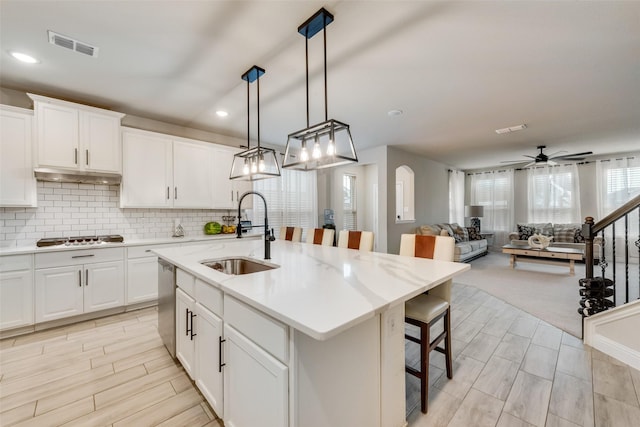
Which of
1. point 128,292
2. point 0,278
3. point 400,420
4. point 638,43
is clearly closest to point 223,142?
point 128,292

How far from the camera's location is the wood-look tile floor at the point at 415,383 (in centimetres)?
160

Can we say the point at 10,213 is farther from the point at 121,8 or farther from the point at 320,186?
the point at 320,186

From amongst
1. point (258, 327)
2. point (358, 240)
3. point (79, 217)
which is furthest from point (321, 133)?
point (79, 217)

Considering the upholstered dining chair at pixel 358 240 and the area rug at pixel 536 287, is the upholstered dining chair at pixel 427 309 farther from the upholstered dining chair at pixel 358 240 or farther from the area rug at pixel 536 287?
the area rug at pixel 536 287

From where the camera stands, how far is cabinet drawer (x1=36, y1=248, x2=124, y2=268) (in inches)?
108

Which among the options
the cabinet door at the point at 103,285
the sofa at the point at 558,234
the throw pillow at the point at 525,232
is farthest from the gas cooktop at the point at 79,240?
the throw pillow at the point at 525,232

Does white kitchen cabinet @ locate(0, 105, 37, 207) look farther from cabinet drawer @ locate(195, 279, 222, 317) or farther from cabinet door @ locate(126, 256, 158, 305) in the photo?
cabinet drawer @ locate(195, 279, 222, 317)

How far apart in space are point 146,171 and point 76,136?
775 millimetres

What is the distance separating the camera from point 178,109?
3.49 metres

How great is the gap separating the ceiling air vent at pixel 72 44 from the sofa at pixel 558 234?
8.15m

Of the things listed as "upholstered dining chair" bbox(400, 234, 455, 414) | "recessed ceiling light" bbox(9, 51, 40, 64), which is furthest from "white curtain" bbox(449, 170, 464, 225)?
"recessed ceiling light" bbox(9, 51, 40, 64)

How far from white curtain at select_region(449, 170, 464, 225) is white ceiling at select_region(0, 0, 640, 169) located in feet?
13.4

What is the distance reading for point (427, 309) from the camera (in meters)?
1.70

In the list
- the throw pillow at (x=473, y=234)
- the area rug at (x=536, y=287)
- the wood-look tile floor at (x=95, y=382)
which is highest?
the throw pillow at (x=473, y=234)
